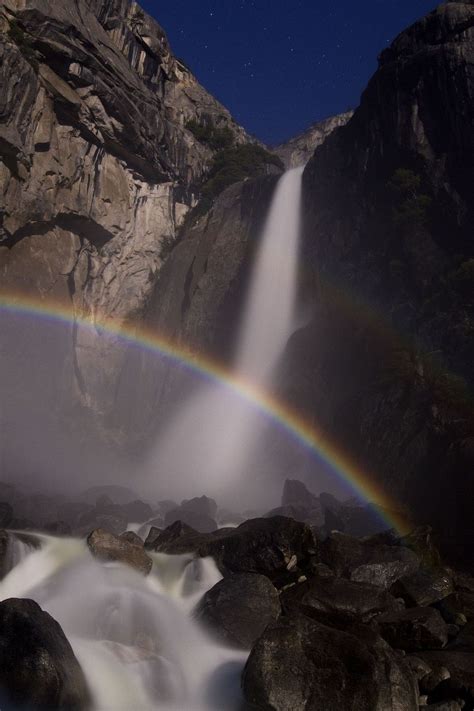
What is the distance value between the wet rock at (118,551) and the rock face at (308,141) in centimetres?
7940

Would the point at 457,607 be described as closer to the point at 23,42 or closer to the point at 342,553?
the point at 342,553

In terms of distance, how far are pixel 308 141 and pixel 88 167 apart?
61.2 m

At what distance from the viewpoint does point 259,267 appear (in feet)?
126

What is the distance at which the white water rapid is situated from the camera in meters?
7.83

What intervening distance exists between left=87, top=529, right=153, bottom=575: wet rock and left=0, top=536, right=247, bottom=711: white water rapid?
0.20 m

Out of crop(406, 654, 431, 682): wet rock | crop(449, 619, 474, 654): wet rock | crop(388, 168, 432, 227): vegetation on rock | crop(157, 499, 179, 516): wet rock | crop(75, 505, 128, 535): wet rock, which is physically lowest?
crop(157, 499, 179, 516): wet rock

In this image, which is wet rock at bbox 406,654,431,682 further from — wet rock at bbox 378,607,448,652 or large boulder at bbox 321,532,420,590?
large boulder at bbox 321,532,420,590

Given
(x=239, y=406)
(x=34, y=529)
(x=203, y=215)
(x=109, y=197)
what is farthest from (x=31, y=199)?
(x=34, y=529)

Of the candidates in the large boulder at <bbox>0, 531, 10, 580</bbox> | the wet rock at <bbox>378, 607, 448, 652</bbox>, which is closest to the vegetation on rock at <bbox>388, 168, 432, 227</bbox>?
the wet rock at <bbox>378, 607, 448, 652</bbox>

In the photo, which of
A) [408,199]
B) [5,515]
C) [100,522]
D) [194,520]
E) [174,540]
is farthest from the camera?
[408,199]

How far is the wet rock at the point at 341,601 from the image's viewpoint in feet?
31.3

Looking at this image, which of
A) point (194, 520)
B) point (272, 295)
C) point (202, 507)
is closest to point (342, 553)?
point (194, 520)

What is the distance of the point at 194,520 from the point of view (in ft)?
67.5

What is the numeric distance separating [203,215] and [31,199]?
1436 cm
